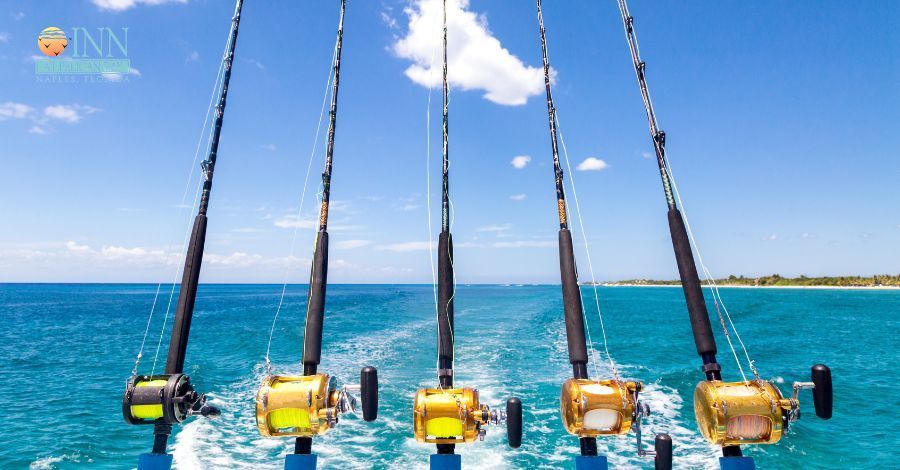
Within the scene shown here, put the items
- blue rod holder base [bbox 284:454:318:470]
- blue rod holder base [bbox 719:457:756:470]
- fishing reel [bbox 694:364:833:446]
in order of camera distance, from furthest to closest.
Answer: blue rod holder base [bbox 284:454:318:470]
blue rod holder base [bbox 719:457:756:470]
fishing reel [bbox 694:364:833:446]

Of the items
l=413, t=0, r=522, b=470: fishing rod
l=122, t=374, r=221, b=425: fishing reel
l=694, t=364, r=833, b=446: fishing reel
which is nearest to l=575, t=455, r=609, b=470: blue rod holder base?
l=413, t=0, r=522, b=470: fishing rod

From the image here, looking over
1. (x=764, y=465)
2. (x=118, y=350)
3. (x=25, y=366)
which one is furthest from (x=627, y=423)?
(x=118, y=350)

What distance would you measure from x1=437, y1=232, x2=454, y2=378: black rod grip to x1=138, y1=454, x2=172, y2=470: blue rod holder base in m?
2.84

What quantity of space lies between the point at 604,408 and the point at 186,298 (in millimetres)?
4705

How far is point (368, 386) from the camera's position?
4121mm

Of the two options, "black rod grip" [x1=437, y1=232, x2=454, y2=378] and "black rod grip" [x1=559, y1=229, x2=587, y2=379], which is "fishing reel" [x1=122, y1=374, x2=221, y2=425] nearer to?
"black rod grip" [x1=437, y1=232, x2=454, y2=378]

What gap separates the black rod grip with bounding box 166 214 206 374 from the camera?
15.9 ft

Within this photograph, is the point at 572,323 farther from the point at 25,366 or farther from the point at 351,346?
the point at 25,366

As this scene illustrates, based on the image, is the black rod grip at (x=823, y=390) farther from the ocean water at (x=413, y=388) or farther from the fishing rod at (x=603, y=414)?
the ocean water at (x=413, y=388)

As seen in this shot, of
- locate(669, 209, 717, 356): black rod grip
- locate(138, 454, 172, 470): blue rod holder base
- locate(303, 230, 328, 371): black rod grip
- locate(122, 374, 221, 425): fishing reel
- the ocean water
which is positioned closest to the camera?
locate(122, 374, 221, 425): fishing reel

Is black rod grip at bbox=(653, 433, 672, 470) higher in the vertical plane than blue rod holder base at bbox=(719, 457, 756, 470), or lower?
higher

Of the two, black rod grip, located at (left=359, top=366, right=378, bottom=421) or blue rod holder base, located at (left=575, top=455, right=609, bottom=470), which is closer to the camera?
black rod grip, located at (left=359, top=366, right=378, bottom=421)

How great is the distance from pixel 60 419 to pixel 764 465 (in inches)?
678

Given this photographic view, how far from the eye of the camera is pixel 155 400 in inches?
163
